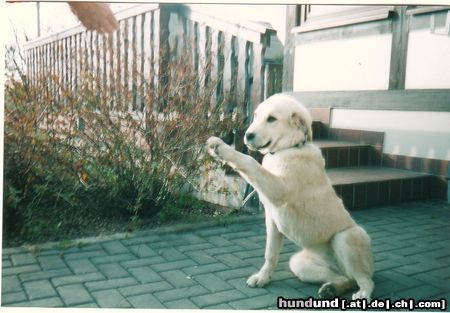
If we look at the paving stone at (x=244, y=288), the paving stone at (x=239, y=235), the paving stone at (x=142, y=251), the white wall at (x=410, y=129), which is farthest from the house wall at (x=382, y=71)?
the paving stone at (x=142, y=251)

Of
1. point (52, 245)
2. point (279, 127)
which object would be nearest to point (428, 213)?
point (279, 127)

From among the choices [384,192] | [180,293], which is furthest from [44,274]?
[384,192]

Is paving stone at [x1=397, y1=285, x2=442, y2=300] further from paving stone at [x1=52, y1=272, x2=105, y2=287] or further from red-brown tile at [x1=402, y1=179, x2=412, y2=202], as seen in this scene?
red-brown tile at [x1=402, y1=179, x2=412, y2=202]

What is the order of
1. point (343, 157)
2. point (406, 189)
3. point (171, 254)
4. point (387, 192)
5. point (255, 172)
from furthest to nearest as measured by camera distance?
1. point (343, 157)
2. point (406, 189)
3. point (387, 192)
4. point (171, 254)
5. point (255, 172)

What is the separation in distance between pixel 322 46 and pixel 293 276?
4742 millimetres

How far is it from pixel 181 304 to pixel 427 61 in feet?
14.7

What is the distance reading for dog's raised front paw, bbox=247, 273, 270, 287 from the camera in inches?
119

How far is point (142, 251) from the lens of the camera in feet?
11.8

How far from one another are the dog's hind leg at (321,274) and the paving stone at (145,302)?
3.21 ft

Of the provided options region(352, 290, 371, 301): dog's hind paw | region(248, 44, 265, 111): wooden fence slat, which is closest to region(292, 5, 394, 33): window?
region(248, 44, 265, 111): wooden fence slat

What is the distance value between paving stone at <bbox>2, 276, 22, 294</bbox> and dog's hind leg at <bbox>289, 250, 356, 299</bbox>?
1.85m

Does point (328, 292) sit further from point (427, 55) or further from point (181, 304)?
point (427, 55)

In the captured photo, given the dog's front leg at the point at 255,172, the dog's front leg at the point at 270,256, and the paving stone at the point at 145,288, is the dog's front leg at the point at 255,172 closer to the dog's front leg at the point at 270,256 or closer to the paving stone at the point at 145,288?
the dog's front leg at the point at 270,256

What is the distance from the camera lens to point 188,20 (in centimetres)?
538
